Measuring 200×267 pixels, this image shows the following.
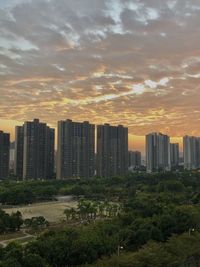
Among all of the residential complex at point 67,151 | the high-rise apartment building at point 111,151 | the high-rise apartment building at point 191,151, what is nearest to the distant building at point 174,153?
the high-rise apartment building at point 191,151

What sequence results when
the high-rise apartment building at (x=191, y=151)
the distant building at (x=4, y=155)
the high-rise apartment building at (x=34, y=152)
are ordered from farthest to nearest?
1. the high-rise apartment building at (x=191, y=151)
2. the distant building at (x=4, y=155)
3. the high-rise apartment building at (x=34, y=152)

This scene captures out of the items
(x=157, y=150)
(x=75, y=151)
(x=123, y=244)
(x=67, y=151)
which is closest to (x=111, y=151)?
(x=75, y=151)

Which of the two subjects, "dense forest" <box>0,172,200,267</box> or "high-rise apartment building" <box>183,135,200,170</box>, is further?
"high-rise apartment building" <box>183,135,200,170</box>

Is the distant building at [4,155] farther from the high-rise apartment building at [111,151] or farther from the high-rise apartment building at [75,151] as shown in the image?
the high-rise apartment building at [111,151]

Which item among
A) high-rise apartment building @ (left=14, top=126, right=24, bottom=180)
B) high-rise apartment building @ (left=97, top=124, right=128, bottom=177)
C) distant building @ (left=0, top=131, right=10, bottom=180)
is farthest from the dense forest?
high-rise apartment building @ (left=97, top=124, right=128, bottom=177)

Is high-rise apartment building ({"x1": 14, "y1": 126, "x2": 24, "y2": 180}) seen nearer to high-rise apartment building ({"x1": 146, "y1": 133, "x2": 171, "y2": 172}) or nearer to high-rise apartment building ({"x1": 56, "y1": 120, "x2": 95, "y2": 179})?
high-rise apartment building ({"x1": 56, "y1": 120, "x2": 95, "y2": 179})

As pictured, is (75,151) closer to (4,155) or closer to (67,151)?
(67,151)

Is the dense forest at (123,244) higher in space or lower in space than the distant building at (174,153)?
lower
